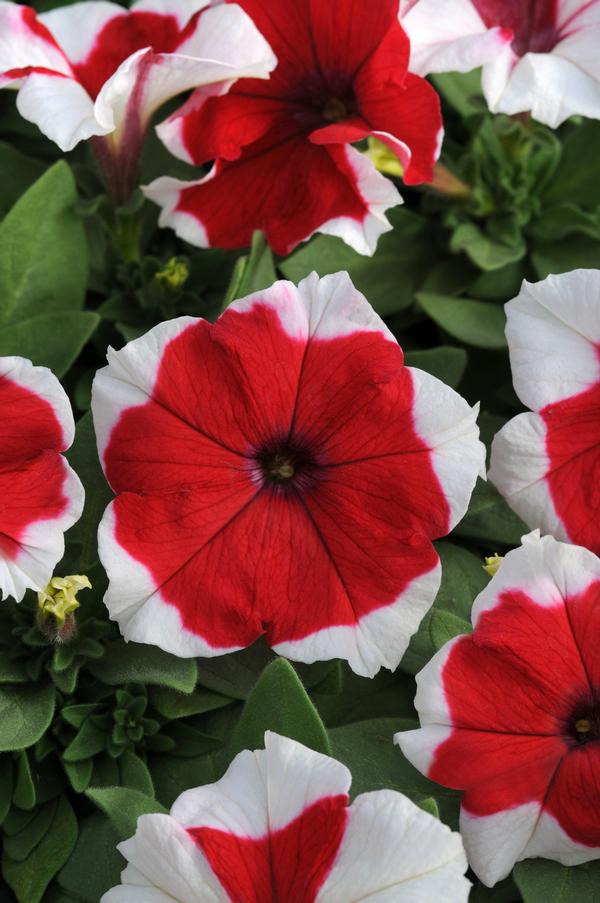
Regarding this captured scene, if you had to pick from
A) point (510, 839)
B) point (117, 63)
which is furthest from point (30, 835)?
point (117, 63)

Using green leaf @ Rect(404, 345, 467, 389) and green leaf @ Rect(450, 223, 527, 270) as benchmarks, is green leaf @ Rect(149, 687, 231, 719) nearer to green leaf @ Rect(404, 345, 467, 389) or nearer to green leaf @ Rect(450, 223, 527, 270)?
green leaf @ Rect(404, 345, 467, 389)

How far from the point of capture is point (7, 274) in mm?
1387

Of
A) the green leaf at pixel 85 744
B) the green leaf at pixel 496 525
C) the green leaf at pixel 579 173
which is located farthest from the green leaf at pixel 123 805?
the green leaf at pixel 579 173

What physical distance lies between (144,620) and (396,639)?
0.76 ft

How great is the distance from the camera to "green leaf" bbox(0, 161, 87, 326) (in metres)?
1.37

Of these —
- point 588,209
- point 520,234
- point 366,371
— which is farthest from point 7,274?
point 588,209

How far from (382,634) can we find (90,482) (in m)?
0.35

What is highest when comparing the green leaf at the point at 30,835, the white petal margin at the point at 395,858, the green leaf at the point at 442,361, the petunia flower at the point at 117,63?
the petunia flower at the point at 117,63

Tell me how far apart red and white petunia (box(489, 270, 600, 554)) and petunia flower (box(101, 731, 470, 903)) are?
35 cm

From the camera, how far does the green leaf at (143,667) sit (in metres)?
1.08

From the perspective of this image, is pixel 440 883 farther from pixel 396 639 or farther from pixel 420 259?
pixel 420 259

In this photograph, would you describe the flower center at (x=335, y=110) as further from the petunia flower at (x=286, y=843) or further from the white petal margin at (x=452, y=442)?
the petunia flower at (x=286, y=843)

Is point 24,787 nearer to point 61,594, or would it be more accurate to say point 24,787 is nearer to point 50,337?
point 61,594

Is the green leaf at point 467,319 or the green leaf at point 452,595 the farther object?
the green leaf at point 467,319
